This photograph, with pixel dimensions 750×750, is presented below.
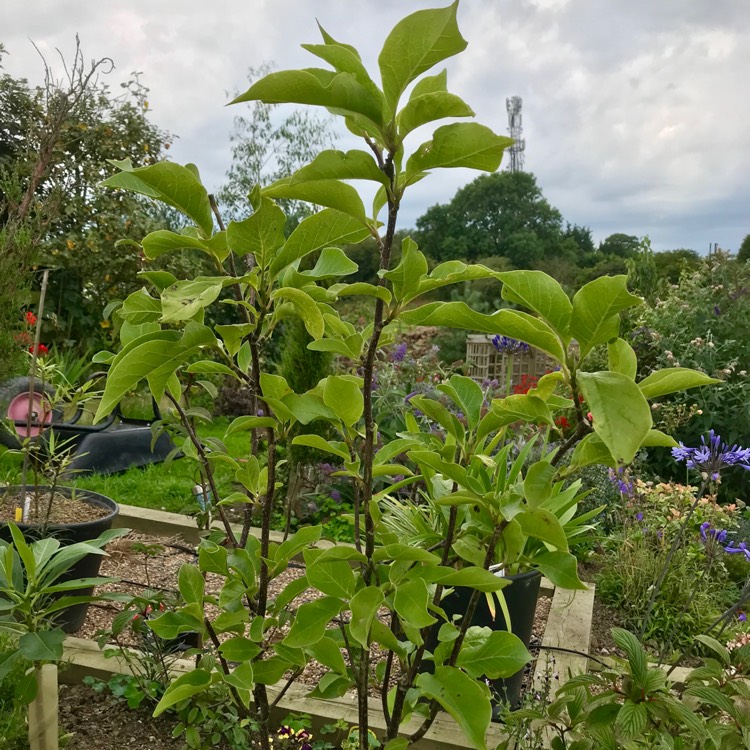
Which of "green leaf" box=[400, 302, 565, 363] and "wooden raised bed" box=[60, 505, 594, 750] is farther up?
"green leaf" box=[400, 302, 565, 363]

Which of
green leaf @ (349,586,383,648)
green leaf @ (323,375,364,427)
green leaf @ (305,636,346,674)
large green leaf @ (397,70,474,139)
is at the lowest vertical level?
green leaf @ (305,636,346,674)

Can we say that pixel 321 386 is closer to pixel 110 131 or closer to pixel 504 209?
pixel 110 131

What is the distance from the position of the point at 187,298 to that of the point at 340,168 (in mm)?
252

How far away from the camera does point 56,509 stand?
9.39 ft

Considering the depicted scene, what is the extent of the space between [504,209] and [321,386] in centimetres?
3256

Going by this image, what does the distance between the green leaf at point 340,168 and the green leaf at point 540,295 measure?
0.68 ft

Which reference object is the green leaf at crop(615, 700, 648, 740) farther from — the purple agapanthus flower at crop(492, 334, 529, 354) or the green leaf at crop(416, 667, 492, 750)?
the purple agapanthus flower at crop(492, 334, 529, 354)

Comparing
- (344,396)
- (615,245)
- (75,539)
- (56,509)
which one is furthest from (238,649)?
(615,245)

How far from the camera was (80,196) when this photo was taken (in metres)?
9.23

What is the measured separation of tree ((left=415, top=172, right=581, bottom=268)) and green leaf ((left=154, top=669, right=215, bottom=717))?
2603 centimetres

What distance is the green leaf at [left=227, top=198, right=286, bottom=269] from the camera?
3.09ft

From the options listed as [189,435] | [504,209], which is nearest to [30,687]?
[189,435]

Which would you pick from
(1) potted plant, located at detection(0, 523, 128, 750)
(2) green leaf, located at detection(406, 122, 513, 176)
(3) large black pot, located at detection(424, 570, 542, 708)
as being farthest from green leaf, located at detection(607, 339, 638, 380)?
(3) large black pot, located at detection(424, 570, 542, 708)

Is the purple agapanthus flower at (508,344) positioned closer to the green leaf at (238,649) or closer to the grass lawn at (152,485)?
the grass lawn at (152,485)
